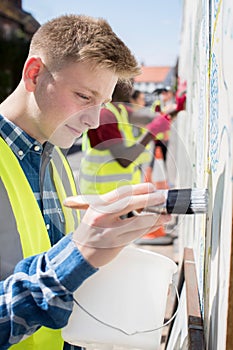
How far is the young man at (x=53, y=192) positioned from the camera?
1030 mm

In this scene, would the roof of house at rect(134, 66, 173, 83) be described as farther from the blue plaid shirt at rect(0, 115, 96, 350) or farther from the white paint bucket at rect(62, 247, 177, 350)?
the blue plaid shirt at rect(0, 115, 96, 350)

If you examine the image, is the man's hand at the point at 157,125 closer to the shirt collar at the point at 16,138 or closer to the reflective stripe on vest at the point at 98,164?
the reflective stripe on vest at the point at 98,164

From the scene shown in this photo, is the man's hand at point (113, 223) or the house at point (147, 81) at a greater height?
the man's hand at point (113, 223)

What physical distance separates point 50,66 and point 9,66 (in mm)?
25255

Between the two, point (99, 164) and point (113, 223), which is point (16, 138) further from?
point (113, 223)

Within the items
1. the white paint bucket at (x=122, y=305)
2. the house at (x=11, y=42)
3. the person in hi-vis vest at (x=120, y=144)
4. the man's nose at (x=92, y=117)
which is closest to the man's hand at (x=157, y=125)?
the person in hi-vis vest at (x=120, y=144)

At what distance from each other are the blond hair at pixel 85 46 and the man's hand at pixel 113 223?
0.40 m

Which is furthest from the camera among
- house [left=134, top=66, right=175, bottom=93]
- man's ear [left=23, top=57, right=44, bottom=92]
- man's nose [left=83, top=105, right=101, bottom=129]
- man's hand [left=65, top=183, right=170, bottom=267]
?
house [left=134, top=66, right=175, bottom=93]

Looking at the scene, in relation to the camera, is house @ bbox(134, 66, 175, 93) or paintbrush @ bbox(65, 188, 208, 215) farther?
house @ bbox(134, 66, 175, 93)

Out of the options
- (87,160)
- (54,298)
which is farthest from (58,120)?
(54,298)

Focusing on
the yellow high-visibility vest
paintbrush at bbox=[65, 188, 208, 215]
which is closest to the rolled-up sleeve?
paintbrush at bbox=[65, 188, 208, 215]

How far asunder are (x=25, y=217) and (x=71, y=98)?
0.29 meters

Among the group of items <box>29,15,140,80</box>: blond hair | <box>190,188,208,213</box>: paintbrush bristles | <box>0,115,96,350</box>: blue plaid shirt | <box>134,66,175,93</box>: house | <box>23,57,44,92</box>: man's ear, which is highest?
<box>29,15,140,80</box>: blond hair

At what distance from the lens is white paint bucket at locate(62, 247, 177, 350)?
48.9 inches
